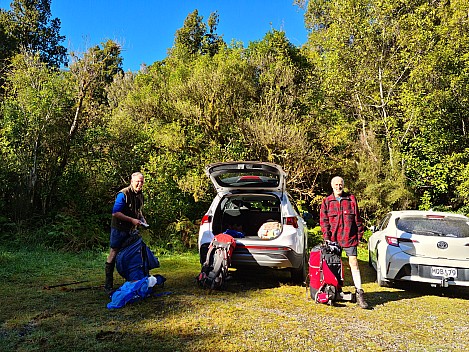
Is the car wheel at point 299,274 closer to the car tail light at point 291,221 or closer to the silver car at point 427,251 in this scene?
the car tail light at point 291,221

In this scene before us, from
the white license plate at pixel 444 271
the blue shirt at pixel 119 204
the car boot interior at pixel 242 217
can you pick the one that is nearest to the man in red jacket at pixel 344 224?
the white license plate at pixel 444 271

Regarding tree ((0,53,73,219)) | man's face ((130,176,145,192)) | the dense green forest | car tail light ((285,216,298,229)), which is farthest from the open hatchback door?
tree ((0,53,73,219))

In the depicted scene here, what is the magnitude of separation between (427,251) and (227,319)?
3.22 metres

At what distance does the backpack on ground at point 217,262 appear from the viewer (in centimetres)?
536

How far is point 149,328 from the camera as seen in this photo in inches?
151

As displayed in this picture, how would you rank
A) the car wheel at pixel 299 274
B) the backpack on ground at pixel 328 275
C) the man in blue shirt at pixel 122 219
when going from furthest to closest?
the car wheel at pixel 299 274
the man in blue shirt at pixel 122 219
the backpack on ground at pixel 328 275

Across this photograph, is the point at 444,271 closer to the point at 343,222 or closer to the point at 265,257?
the point at 343,222

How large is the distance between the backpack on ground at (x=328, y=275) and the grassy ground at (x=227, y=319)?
12 cm

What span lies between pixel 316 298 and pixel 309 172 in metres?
6.97

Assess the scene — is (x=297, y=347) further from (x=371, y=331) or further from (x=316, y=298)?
(x=316, y=298)

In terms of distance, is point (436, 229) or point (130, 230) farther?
point (436, 229)

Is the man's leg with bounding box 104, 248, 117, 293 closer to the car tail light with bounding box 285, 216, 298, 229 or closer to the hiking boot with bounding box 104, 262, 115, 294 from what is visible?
the hiking boot with bounding box 104, 262, 115, 294

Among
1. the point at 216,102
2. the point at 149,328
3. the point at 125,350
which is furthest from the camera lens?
the point at 216,102

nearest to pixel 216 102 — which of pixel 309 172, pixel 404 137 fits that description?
pixel 309 172
